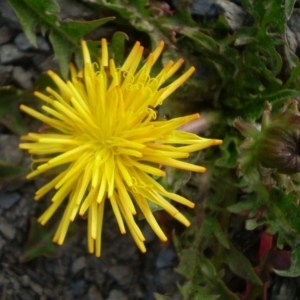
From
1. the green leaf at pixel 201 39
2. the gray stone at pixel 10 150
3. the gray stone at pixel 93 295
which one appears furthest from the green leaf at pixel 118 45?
the gray stone at pixel 93 295

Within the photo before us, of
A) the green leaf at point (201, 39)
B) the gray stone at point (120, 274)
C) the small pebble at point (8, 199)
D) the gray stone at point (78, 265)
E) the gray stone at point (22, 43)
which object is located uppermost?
the green leaf at point (201, 39)

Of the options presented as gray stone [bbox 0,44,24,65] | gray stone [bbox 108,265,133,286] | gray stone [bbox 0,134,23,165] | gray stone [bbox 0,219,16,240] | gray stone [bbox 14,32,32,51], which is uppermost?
gray stone [bbox 14,32,32,51]

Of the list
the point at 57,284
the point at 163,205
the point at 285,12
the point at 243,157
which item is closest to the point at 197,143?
the point at 163,205

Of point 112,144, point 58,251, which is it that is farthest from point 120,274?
point 112,144

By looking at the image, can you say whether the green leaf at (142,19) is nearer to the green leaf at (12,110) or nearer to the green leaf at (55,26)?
the green leaf at (55,26)

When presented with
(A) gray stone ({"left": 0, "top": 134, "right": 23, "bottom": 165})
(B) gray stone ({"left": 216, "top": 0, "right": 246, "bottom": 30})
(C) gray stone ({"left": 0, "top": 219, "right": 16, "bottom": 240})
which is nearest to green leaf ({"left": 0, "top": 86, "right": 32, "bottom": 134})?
(A) gray stone ({"left": 0, "top": 134, "right": 23, "bottom": 165})

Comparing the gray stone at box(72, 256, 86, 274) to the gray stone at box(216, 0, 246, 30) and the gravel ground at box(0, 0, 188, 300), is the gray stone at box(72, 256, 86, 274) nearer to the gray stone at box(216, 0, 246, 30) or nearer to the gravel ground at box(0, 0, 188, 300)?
the gravel ground at box(0, 0, 188, 300)
